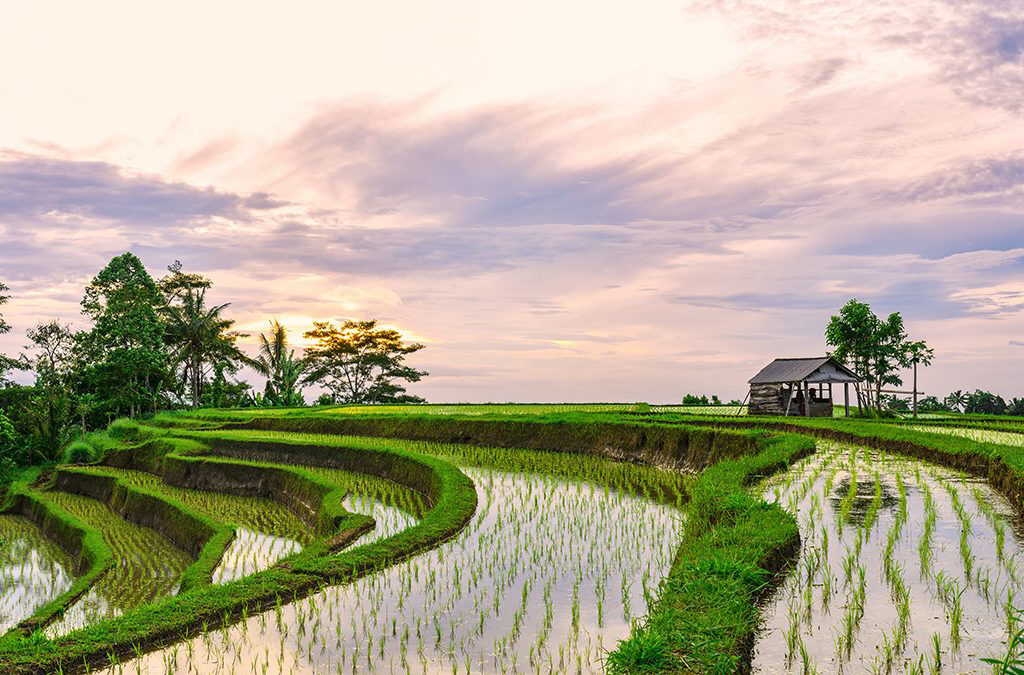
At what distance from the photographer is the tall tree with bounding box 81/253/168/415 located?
35344 mm

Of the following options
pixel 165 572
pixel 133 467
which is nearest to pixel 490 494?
pixel 165 572

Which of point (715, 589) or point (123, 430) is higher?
point (715, 589)

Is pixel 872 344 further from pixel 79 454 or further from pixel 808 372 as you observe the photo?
pixel 79 454

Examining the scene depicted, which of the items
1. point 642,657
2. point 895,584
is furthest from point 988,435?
point 642,657

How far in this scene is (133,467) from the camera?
75.9 feet

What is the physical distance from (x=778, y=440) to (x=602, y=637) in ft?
34.6

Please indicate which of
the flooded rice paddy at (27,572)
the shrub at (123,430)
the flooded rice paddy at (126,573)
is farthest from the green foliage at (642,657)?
the shrub at (123,430)

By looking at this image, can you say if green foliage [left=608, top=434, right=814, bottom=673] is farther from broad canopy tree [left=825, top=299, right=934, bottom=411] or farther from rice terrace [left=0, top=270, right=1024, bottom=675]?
broad canopy tree [left=825, top=299, right=934, bottom=411]

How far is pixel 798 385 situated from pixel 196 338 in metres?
30.0

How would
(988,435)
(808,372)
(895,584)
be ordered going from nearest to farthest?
→ (895,584) → (988,435) → (808,372)

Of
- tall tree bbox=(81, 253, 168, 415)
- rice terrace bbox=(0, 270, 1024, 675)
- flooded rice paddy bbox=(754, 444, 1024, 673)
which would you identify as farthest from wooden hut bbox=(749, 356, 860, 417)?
tall tree bbox=(81, 253, 168, 415)

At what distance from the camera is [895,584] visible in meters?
6.34

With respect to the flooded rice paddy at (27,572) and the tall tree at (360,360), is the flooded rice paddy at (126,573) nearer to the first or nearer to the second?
the flooded rice paddy at (27,572)

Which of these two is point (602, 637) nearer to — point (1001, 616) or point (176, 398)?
point (1001, 616)
